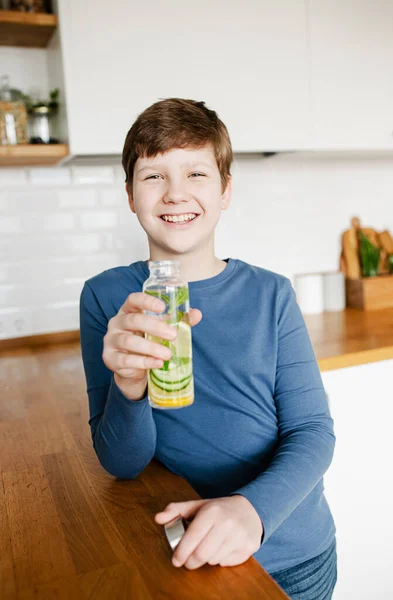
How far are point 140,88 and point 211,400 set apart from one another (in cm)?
108

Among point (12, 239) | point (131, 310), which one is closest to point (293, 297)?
point (131, 310)

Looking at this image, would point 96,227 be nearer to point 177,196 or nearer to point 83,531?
point 177,196

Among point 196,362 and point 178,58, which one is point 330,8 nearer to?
point 178,58

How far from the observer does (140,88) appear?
1.71 metres

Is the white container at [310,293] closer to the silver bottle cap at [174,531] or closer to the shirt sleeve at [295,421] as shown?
the shirt sleeve at [295,421]

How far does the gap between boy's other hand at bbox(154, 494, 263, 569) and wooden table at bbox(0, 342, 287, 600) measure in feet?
0.05

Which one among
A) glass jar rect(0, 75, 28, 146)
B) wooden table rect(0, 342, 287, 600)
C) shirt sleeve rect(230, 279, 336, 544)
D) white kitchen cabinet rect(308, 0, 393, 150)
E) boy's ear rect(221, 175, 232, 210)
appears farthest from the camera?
white kitchen cabinet rect(308, 0, 393, 150)

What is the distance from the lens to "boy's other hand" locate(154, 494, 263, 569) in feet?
2.17

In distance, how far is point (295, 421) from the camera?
94 cm

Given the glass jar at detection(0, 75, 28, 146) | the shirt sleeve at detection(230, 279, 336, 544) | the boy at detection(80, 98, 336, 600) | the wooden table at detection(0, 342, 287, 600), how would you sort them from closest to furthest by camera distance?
the wooden table at detection(0, 342, 287, 600) → the shirt sleeve at detection(230, 279, 336, 544) → the boy at detection(80, 98, 336, 600) → the glass jar at detection(0, 75, 28, 146)

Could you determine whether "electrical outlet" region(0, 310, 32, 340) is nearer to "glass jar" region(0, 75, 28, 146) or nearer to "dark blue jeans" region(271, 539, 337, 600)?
"glass jar" region(0, 75, 28, 146)

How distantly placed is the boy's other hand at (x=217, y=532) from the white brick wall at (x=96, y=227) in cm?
144

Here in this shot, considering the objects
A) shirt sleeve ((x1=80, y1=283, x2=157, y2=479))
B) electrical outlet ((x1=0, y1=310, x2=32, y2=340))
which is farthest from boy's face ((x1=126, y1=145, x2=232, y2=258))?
electrical outlet ((x1=0, y1=310, x2=32, y2=340))

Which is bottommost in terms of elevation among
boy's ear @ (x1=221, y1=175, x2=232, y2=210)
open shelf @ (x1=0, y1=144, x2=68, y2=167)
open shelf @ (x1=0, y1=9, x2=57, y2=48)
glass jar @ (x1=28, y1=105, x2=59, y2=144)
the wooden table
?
the wooden table
